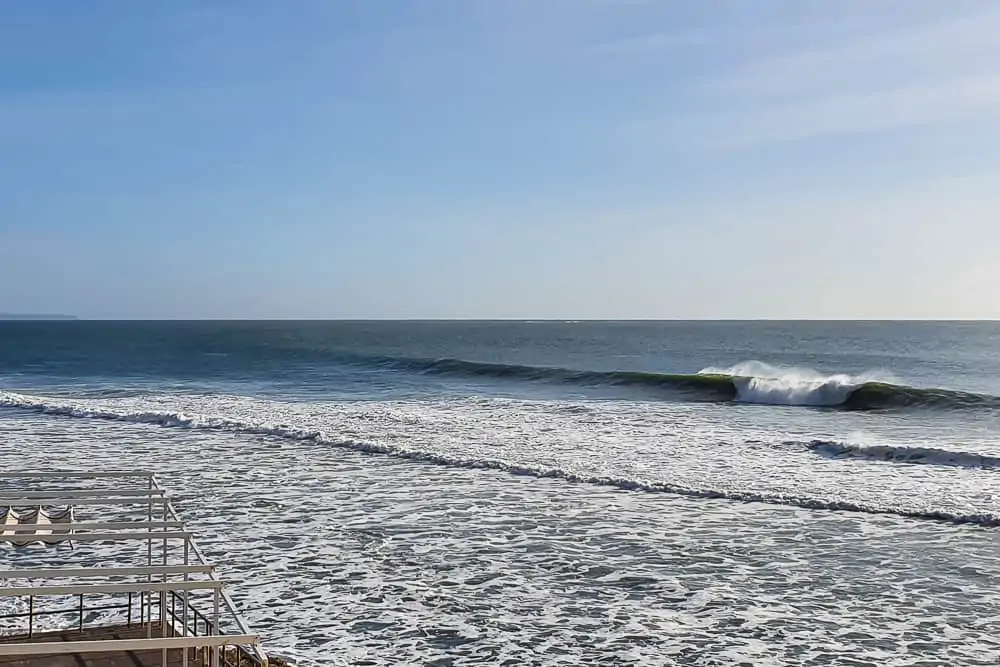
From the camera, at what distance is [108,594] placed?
7840 millimetres

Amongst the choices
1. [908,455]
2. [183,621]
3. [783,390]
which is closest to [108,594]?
[183,621]

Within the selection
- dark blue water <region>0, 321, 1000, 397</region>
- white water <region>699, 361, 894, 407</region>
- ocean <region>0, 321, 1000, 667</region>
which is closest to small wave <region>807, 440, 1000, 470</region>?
ocean <region>0, 321, 1000, 667</region>

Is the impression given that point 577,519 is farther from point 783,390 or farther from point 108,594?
point 783,390

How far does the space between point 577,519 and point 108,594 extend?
28.3 feet

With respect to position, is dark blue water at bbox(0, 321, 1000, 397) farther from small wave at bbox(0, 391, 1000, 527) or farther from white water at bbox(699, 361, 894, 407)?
small wave at bbox(0, 391, 1000, 527)

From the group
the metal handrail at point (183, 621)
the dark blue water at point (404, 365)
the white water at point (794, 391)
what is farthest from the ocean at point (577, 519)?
the dark blue water at point (404, 365)

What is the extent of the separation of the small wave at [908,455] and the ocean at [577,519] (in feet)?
0.32

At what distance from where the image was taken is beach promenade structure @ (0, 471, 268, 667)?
5.73 meters

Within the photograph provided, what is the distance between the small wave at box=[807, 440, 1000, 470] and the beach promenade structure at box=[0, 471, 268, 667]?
53.4ft

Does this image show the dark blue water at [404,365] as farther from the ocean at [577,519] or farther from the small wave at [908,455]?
the small wave at [908,455]

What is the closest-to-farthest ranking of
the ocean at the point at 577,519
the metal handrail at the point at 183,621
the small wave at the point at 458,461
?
1. the metal handrail at the point at 183,621
2. the ocean at the point at 577,519
3. the small wave at the point at 458,461

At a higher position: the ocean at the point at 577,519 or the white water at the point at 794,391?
the white water at the point at 794,391

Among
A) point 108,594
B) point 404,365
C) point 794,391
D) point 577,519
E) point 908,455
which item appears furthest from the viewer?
point 404,365

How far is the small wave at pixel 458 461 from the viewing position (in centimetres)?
1579
